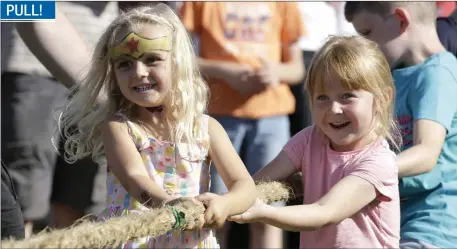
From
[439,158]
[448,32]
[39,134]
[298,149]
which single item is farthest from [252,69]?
[298,149]

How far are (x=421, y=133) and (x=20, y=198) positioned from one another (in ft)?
5.01

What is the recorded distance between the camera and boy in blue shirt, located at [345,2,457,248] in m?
3.27

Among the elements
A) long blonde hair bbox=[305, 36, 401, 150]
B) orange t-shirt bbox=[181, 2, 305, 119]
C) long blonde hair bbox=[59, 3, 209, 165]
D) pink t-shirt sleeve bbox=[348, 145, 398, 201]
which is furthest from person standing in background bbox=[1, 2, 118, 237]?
pink t-shirt sleeve bbox=[348, 145, 398, 201]

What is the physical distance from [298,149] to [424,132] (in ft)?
1.49

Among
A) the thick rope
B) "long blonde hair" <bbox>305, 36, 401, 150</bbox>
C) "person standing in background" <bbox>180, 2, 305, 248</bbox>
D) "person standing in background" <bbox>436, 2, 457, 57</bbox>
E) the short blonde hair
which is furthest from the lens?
"person standing in background" <bbox>180, 2, 305, 248</bbox>

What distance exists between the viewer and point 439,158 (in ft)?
11.3

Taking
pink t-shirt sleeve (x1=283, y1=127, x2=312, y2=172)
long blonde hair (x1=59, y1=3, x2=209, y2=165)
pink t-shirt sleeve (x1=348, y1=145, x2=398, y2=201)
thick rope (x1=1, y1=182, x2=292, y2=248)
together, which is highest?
long blonde hair (x1=59, y1=3, x2=209, y2=165)

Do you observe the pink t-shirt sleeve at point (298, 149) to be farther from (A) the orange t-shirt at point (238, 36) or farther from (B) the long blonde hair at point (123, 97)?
(A) the orange t-shirt at point (238, 36)

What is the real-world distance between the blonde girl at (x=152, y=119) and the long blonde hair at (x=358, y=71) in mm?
356

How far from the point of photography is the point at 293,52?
465 cm

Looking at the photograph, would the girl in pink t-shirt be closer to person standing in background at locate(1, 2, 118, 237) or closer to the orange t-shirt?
person standing in background at locate(1, 2, 118, 237)

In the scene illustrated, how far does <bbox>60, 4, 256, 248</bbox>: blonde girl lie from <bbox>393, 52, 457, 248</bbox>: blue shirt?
2.56ft

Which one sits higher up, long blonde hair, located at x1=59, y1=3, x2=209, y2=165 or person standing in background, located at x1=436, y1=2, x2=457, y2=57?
person standing in background, located at x1=436, y1=2, x2=457, y2=57

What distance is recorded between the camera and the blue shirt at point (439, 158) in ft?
10.9
